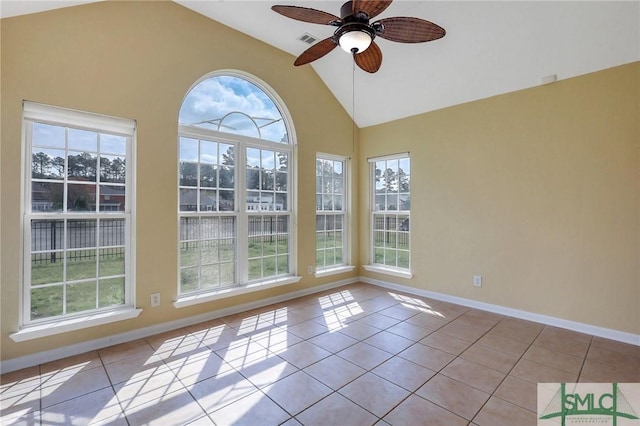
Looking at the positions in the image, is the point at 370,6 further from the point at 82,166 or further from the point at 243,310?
the point at 243,310

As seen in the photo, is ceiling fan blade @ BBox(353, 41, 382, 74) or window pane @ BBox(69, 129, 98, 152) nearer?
ceiling fan blade @ BBox(353, 41, 382, 74)

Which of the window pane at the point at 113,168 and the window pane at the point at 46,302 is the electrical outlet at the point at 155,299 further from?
the window pane at the point at 113,168

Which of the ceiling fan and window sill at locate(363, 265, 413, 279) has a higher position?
the ceiling fan

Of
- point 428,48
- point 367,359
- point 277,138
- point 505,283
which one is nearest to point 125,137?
point 277,138

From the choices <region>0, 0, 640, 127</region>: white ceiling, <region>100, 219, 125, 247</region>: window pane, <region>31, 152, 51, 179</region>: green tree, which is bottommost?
<region>100, 219, 125, 247</region>: window pane

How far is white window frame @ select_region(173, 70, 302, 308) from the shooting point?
11.0ft

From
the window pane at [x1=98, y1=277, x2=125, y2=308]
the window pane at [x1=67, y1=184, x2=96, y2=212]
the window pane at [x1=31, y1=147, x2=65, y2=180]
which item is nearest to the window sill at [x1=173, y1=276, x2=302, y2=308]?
the window pane at [x1=98, y1=277, x2=125, y2=308]

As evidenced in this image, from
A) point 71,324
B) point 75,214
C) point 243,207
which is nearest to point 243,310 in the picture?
point 243,207

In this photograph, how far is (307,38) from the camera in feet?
12.1

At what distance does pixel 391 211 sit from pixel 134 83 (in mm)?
3795

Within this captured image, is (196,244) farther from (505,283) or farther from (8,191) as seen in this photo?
(505,283)

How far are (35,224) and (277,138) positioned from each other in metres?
2.70

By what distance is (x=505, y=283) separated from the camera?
3.60 m

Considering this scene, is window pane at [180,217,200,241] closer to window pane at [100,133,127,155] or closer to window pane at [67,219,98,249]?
window pane at [67,219,98,249]
